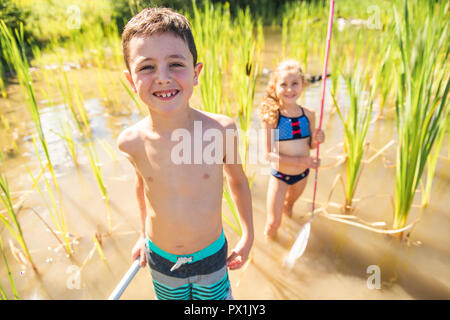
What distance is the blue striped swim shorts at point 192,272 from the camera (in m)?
0.86

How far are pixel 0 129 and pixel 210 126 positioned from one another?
8.94ft

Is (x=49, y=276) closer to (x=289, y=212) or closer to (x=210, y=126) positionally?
(x=210, y=126)

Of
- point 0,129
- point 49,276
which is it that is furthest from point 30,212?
point 0,129

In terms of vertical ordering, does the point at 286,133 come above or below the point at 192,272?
above

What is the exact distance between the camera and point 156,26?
66cm

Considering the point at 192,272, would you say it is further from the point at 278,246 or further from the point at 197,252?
the point at 278,246

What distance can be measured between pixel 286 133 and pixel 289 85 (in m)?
0.24

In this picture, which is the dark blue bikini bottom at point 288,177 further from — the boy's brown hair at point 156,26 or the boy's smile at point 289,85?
the boy's brown hair at point 156,26

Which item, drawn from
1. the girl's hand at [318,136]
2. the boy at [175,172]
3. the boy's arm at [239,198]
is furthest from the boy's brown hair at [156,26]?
the girl's hand at [318,136]

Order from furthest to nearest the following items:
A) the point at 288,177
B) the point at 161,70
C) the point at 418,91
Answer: the point at 288,177 < the point at 418,91 < the point at 161,70

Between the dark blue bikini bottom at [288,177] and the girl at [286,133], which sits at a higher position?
the girl at [286,133]

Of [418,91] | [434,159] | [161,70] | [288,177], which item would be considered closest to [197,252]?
[161,70]

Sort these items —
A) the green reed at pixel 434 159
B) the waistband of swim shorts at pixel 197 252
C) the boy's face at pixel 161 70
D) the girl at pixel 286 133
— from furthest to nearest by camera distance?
the girl at pixel 286 133 < the green reed at pixel 434 159 < the waistband of swim shorts at pixel 197 252 < the boy's face at pixel 161 70

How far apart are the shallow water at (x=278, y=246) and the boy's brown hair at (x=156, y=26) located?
43.8 inches
